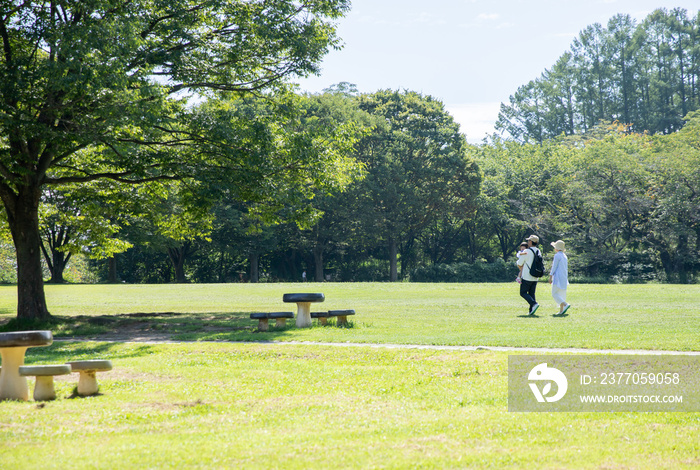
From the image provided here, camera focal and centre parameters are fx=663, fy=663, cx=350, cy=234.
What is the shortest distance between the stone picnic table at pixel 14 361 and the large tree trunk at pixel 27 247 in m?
10.1

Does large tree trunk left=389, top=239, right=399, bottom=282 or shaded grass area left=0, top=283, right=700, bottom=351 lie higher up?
large tree trunk left=389, top=239, right=399, bottom=282

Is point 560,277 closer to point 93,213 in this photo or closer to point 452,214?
point 93,213

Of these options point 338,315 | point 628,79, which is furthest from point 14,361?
point 628,79

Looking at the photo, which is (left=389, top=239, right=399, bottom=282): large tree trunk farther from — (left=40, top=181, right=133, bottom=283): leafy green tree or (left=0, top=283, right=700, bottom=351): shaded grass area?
(left=40, top=181, right=133, bottom=283): leafy green tree

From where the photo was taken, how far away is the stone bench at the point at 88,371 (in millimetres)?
7652

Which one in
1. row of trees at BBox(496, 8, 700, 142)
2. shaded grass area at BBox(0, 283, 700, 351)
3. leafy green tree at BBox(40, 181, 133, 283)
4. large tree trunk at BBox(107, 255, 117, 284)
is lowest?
shaded grass area at BBox(0, 283, 700, 351)

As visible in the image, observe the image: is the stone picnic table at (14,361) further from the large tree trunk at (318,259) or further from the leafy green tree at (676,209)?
the large tree trunk at (318,259)

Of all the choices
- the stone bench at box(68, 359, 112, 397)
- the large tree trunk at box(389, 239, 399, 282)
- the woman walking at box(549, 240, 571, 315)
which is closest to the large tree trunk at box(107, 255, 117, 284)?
the large tree trunk at box(389, 239, 399, 282)

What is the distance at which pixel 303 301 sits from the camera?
15391mm

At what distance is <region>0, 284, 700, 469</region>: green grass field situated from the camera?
16.9ft

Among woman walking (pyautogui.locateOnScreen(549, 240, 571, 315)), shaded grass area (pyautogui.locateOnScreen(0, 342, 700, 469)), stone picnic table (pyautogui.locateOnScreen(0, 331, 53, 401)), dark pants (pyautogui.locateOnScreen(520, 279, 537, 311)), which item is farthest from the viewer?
dark pants (pyautogui.locateOnScreen(520, 279, 537, 311))

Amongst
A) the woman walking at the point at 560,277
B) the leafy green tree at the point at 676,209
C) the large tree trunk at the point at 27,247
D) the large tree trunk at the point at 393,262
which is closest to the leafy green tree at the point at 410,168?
the large tree trunk at the point at 393,262

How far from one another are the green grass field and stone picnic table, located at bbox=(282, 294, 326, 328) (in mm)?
1748

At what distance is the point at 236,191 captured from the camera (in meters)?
17.1
